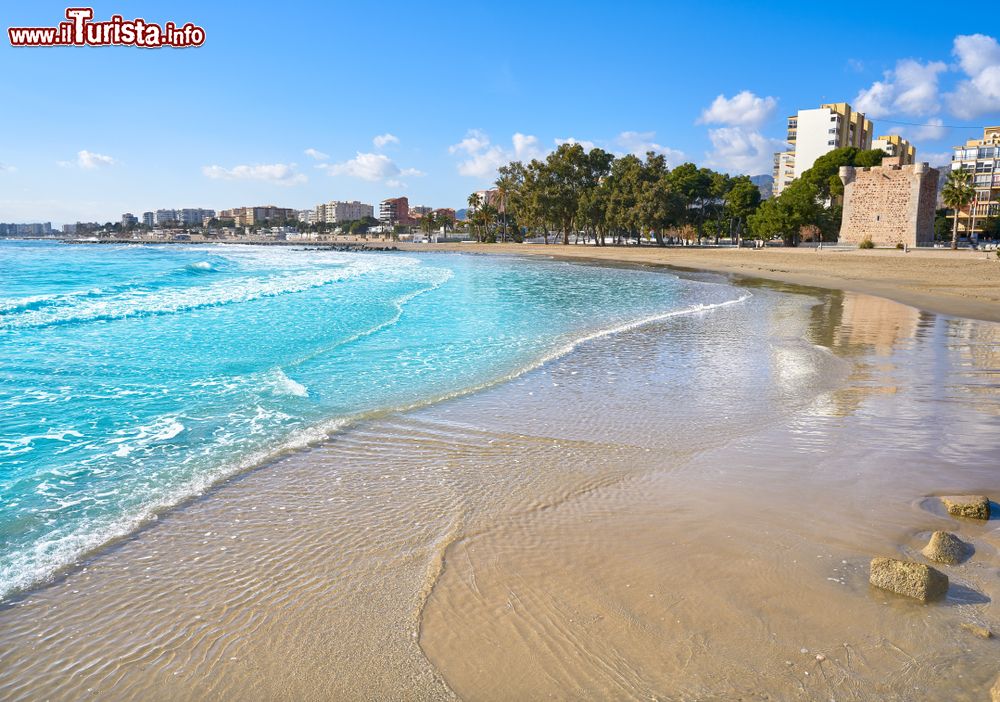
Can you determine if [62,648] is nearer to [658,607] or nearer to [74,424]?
[658,607]

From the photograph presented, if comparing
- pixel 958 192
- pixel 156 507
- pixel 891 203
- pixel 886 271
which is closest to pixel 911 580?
pixel 156 507

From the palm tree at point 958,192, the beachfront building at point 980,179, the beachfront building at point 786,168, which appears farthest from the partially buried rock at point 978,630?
the beachfront building at point 786,168

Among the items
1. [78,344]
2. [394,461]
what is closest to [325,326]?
[78,344]

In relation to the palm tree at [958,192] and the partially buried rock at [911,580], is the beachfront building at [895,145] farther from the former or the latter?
the partially buried rock at [911,580]

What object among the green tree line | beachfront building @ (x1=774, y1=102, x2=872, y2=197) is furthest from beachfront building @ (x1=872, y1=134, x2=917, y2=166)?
the green tree line

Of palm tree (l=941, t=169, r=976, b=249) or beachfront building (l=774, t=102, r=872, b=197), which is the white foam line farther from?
beachfront building (l=774, t=102, r=872, b=197)

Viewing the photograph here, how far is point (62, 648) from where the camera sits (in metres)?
3.61

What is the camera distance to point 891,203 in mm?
62469

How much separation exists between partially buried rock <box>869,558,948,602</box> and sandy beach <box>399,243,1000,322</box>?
1902cm

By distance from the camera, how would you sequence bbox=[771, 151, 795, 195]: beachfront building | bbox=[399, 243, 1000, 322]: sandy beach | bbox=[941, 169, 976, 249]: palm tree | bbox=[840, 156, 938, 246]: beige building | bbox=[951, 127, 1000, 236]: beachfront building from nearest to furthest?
bbox=[399, 243, 1000, 322]: sandy beach → bbox=[840, 156, 938, 246]: beige building → bbox=[941, 169, 976, 249]: palm tree → bbox=[951, 127, 1000, 236]: beachfront building → bbox=[771, 151, 795, 195]: beachfront building

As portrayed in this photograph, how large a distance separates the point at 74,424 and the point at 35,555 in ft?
12.4

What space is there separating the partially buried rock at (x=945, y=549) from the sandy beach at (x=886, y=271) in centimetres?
1825

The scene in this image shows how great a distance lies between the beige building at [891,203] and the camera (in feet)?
201

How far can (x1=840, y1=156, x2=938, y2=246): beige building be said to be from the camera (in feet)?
201
